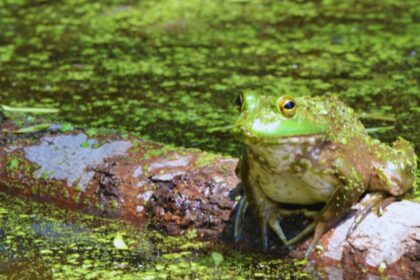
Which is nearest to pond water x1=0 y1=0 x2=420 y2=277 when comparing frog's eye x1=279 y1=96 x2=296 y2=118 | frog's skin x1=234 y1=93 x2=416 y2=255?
frog's skin x1=234 y1=93 x2=416 y2=255

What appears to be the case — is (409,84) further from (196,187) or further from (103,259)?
(103,259)

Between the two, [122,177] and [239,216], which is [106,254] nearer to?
[122,177]

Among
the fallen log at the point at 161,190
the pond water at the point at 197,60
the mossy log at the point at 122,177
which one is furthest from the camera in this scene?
the pond water at the point at 197,60

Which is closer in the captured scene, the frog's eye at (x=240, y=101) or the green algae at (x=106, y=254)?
the frog's eye at (x=240, y=101)

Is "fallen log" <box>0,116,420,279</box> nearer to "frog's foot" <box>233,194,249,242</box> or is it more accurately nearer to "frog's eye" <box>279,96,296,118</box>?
"frog's foot" <box>233,194,249,242</box>

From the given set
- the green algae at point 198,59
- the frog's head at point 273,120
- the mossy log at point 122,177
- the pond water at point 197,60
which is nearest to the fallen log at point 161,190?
the mossy log at point 122,177

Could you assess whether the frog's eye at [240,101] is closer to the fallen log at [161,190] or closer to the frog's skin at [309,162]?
the frog's skin at [309,162]

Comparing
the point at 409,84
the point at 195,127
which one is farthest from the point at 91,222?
the point at 409,84
